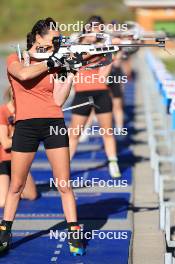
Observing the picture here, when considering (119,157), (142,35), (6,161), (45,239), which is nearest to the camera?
(45,239)

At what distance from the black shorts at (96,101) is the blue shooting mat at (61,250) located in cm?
283

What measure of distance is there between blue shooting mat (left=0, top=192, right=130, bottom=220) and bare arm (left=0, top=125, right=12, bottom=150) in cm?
69

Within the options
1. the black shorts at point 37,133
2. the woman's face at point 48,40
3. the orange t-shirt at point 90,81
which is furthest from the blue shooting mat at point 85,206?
the woman's face at point 48,40

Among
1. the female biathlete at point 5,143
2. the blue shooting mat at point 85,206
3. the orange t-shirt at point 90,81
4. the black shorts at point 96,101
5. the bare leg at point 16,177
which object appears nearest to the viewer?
the bare leg at point 16,177

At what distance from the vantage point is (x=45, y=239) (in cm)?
768

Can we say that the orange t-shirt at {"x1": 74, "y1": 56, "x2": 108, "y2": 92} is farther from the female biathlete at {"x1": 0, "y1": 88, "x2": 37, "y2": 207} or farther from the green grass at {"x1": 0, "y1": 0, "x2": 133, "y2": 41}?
the green grass at {"x1": 0, "y1": 0, "x2": 133, "y2": 41}

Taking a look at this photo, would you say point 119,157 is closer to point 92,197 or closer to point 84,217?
point 92,197

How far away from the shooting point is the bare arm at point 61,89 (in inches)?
275

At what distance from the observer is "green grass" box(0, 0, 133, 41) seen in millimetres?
Result: 57334

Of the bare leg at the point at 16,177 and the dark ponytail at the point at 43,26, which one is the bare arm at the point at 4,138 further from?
the dark ponytail at the point at 43,26

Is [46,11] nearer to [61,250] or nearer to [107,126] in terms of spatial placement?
[107,126]

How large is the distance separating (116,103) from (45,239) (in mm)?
6587

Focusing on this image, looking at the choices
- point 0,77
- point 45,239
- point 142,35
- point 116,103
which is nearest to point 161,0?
point 0,77

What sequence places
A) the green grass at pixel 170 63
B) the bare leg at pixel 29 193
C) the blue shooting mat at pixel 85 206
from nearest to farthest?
the blue shooting mat at pixel 85 206 → the bare leg at pixel 29 193 → the green grass at pixel 170 63
